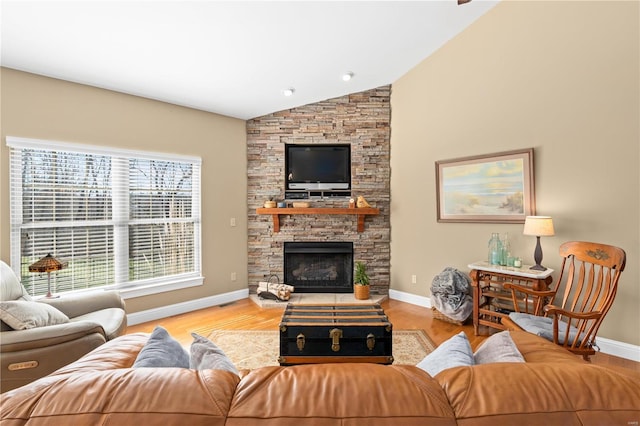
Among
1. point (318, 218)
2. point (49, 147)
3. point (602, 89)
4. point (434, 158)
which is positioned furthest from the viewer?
point (318, 218)

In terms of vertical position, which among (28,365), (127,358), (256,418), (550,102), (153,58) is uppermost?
(153,58)

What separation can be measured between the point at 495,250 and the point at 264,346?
8.77 ft

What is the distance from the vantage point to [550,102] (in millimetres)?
3061

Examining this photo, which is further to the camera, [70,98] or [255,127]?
[255,127]

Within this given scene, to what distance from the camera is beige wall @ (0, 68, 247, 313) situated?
9.23 ft

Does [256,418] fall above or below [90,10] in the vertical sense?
below

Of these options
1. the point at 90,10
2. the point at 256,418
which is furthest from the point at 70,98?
the point at 256,418

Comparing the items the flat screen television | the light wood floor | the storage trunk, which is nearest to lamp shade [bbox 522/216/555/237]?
the light wood floor

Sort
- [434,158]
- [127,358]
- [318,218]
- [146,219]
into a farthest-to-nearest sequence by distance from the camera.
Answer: [318,218], [434,158], [146,219], [127,358]

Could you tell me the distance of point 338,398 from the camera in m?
0.68

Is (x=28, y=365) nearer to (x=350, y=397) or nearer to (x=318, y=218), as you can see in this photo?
(x=350, y=397)

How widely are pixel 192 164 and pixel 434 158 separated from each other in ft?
10.9

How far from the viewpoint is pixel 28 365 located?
6.14ft

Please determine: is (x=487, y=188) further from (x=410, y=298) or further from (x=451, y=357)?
(x=451, y=357)
